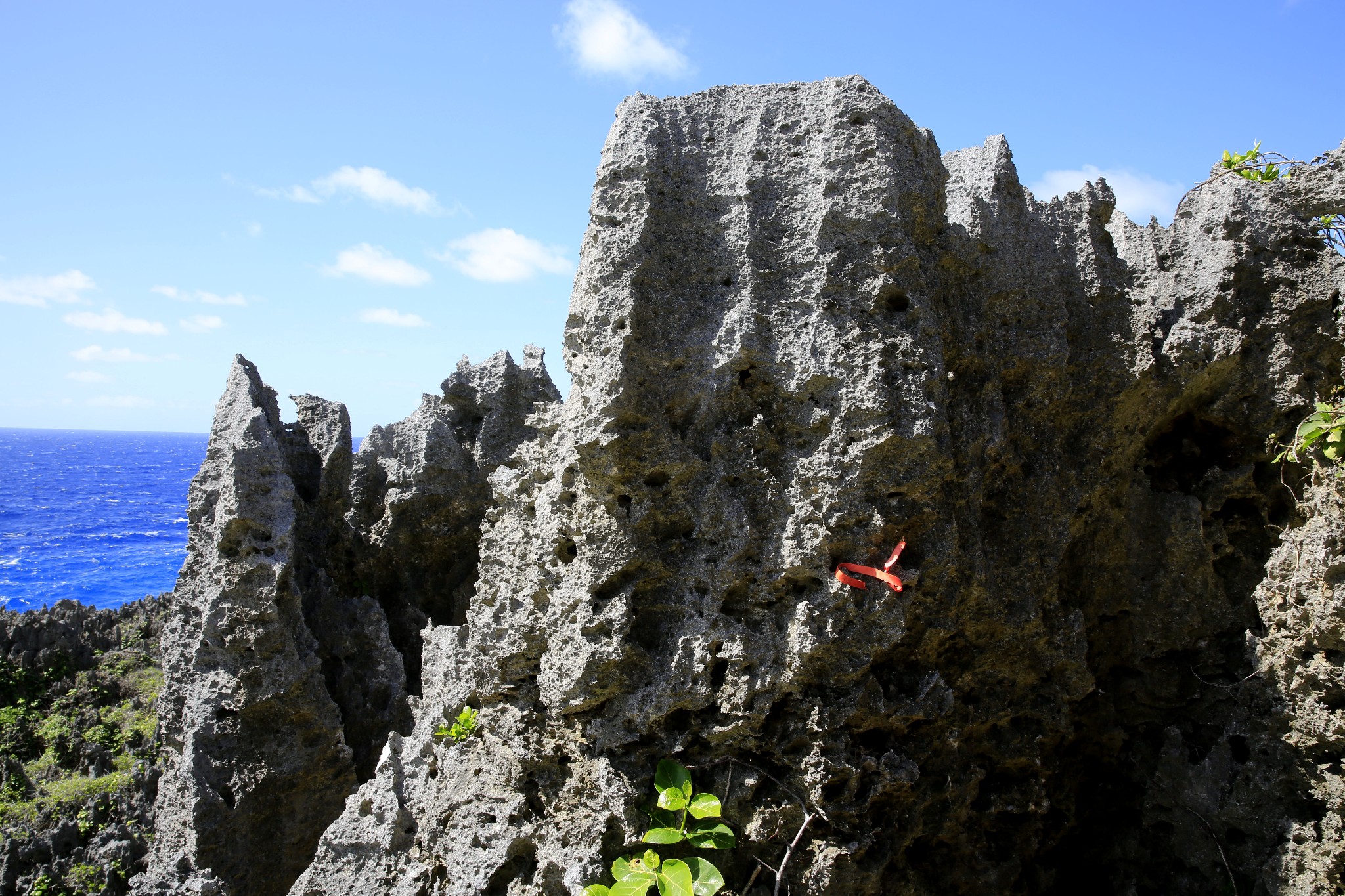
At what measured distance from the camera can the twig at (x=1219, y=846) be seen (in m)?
3.42

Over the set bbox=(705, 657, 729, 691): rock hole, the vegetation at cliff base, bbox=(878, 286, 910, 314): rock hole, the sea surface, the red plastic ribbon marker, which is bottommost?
the sea surface

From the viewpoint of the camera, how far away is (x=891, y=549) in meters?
3.11

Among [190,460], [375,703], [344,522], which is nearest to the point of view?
[375,703]

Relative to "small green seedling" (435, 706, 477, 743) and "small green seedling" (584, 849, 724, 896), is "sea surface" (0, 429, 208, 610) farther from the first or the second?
"small green seedling" (584, 849, 724, 896)

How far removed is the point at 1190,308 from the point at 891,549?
1939mm

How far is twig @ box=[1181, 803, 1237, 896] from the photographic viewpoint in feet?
11.2

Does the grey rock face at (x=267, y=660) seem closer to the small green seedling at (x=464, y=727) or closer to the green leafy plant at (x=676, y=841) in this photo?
the small green seedling at (x=464, y=727)

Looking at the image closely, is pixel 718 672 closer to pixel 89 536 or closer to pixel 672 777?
pixel 672 777

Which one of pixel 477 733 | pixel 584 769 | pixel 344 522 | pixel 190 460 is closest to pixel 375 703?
pixel 344 522

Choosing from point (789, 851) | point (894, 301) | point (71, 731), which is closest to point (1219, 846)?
point (789, 851)

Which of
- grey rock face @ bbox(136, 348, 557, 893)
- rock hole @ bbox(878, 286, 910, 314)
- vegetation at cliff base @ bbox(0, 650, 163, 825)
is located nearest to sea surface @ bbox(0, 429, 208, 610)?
grey rock face @ bbox(136, 348, 557, 893)

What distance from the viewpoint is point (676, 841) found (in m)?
2.84

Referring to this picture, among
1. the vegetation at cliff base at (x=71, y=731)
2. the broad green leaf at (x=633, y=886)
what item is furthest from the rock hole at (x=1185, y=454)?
the vegetation at cliff base at (x=71, y=731)

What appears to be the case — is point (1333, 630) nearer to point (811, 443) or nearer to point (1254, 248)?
point (1254, 248)
